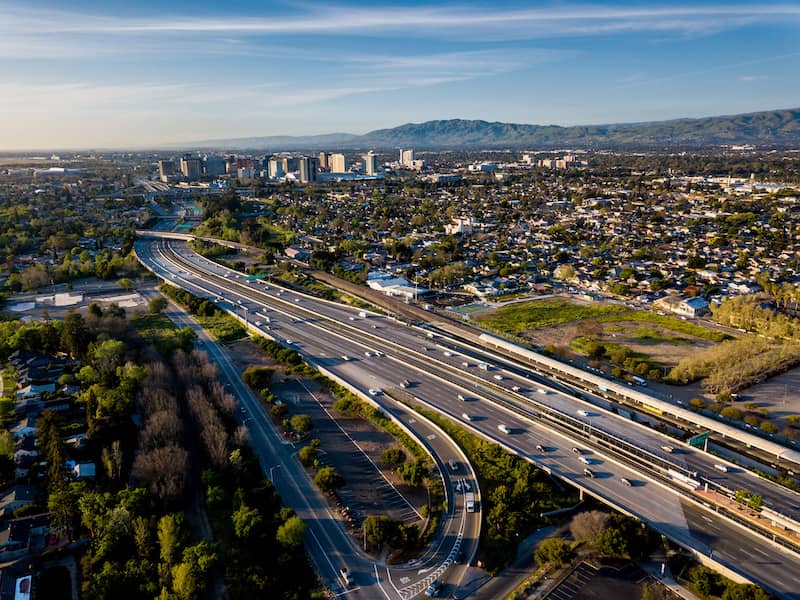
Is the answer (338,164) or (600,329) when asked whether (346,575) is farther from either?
(338,164)

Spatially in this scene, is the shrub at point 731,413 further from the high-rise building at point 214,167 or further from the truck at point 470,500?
the high-rise building at point 214,167

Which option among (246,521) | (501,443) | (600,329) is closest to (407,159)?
(600,329)

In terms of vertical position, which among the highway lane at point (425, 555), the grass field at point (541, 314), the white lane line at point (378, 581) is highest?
the grass field at point (541, 314)

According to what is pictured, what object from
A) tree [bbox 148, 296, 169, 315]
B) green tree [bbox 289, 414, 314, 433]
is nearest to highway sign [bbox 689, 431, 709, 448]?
green tree [bbox 289, 414, 314, 433]

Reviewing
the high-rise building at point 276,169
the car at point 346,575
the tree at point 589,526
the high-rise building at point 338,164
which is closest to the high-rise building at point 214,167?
the high-rise building at point 276,169

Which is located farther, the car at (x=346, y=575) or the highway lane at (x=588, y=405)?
the highway lane at (x=588, y=405)

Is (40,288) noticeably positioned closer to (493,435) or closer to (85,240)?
(85,240)

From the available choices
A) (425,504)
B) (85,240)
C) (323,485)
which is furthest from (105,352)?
(85,240)
